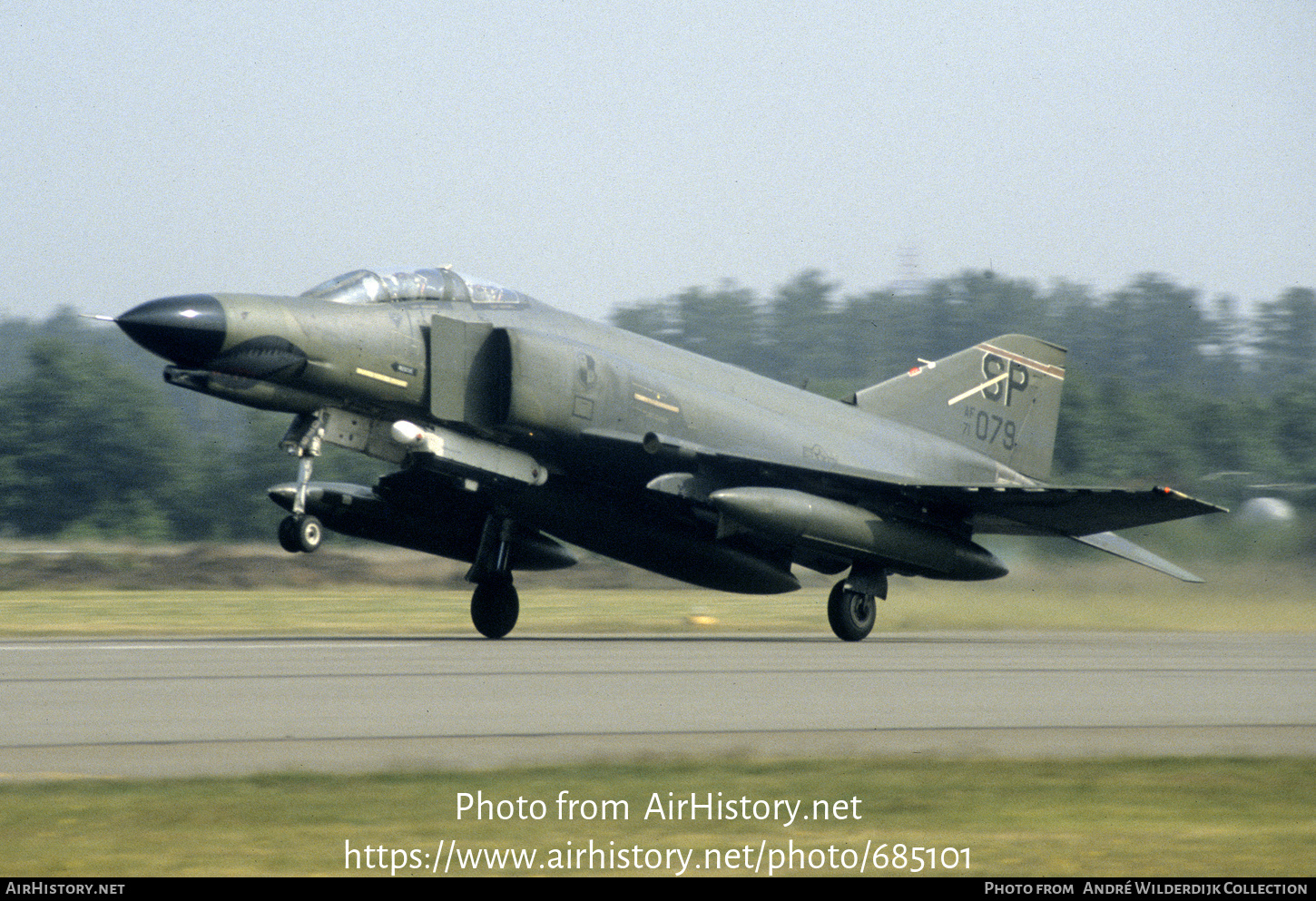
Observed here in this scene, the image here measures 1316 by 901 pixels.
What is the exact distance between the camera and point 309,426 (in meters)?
12.6

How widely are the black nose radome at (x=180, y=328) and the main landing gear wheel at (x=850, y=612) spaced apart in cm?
660

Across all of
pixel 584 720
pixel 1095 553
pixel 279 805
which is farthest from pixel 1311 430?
pixel 279 805

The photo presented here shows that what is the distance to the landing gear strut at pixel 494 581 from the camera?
14.6 m

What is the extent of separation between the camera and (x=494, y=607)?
14.6m

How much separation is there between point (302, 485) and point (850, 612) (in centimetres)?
573

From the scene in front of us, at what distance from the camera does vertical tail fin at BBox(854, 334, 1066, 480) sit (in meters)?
17.0

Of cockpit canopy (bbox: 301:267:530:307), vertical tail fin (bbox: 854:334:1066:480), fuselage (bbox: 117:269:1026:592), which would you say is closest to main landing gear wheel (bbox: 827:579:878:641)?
fuselage (bbox: 117:269:1026:592)

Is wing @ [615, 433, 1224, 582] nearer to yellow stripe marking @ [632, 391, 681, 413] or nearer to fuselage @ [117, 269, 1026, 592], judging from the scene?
fuselage @ [117, 269, 1026, 592]

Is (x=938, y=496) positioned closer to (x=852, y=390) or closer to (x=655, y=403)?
(x=655, y=403)

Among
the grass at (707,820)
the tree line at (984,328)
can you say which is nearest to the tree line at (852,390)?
the tree line at (984,328)

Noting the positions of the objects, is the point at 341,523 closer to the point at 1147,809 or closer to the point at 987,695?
the point at 987,695

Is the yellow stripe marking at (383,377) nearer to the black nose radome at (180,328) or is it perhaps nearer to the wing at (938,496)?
the black nose radome at (180,328)

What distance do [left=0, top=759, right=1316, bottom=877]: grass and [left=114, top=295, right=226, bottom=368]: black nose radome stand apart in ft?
19.7
